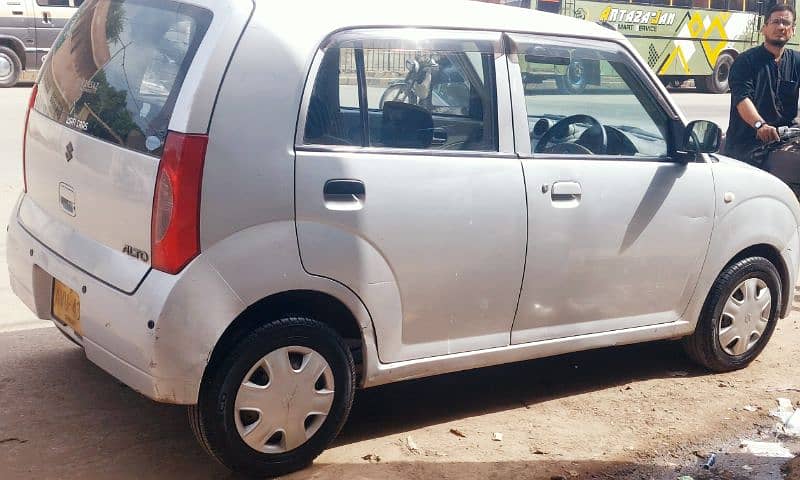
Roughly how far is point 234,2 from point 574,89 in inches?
69.1

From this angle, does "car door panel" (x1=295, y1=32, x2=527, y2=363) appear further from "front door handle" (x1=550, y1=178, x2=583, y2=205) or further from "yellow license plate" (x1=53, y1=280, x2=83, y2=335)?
"yellow license plate" (x1=53, y1=280, x2=83, y2=335)

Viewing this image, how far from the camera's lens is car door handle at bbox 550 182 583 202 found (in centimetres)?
434

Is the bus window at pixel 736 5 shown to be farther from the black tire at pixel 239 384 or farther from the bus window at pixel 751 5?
the black tire at pixel 239 384

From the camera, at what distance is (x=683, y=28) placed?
2464 cm

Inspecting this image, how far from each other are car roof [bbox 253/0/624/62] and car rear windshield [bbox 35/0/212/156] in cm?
28

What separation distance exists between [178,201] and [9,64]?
16.9 meters

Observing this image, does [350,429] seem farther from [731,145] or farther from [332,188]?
[731,145]

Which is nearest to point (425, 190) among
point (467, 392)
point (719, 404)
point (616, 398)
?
point (467, 392)

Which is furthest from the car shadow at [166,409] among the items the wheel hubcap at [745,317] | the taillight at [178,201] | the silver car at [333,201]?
the taillight at [178,201]

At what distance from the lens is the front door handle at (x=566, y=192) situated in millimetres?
4344

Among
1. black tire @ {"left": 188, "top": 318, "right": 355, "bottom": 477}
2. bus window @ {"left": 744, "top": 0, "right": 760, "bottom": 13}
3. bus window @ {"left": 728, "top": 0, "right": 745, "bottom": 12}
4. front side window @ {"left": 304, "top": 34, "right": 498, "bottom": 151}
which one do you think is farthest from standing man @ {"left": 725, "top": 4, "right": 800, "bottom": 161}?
bus window @ {"left": 744, "top": 0, "right": 760, "bottom": 13}

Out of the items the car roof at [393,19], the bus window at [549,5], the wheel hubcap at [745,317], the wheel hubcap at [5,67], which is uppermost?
the bus window at [549,5]

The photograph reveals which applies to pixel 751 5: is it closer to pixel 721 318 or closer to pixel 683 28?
pixel 683 28

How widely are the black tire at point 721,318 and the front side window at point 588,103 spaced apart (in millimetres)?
789
